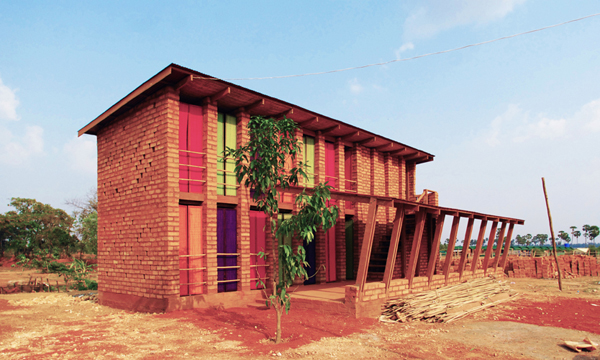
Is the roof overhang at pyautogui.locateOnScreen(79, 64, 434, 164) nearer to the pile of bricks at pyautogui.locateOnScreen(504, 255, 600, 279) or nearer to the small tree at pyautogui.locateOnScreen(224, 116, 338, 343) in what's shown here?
the small tree at pyautogui.locateOnScreen(224, 116, 338, 343)

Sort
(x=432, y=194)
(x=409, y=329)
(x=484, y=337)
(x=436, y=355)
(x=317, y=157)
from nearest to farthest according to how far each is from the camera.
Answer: (x=436, y=355) < (x=484, y=337) < (x=409, y=329) < (x=317, y=157) < (x=432, y=194)

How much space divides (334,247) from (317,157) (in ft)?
10.6

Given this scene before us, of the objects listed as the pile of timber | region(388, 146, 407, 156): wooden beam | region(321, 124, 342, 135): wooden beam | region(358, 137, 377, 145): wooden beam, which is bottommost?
the pile of timber

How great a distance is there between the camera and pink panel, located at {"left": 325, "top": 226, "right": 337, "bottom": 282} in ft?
44.3

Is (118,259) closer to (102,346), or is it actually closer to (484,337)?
(102,346)

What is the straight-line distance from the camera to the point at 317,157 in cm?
1350

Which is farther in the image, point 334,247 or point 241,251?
point 334,247

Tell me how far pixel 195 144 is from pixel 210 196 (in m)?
1.44

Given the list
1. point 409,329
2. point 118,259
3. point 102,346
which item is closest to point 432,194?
point 409,329

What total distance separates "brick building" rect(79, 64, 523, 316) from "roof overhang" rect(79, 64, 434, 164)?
0.03 meters

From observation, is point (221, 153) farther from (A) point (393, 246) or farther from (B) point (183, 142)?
(A) point (393, 246)

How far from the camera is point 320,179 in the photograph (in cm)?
1341

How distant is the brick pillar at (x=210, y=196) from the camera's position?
32.7 ft

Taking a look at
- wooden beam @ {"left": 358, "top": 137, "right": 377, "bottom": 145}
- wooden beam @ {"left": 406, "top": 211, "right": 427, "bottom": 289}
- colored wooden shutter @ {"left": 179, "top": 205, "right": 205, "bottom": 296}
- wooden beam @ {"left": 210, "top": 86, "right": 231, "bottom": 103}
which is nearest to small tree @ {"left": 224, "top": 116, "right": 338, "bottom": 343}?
wooden beam @ {"left": 210, "top": 86, "right": 231, "bottom": 103}
